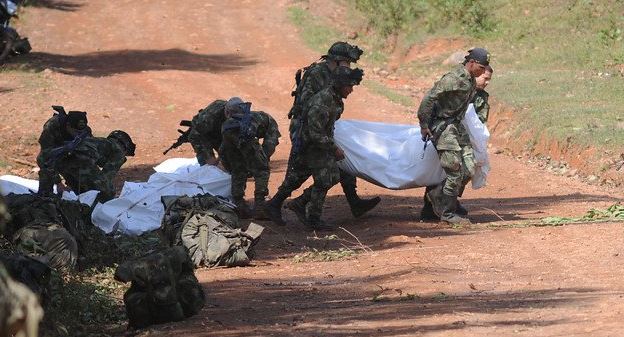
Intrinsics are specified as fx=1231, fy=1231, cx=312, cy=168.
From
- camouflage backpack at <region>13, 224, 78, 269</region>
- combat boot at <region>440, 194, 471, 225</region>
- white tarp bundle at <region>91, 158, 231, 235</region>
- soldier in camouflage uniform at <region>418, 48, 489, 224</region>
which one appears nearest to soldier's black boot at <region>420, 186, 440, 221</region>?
combat boot at <region>440, 194, 471, 225</region>

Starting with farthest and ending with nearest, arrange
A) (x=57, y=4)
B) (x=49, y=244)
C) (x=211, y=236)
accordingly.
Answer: (x=57, y=4) → (x=211, y=236) → (x=49, y=244)

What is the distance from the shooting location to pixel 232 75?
22688 mm

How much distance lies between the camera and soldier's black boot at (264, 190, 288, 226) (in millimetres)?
12023

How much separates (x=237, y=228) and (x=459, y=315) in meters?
3.30

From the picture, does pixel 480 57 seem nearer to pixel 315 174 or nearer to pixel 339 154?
pixel 339 154

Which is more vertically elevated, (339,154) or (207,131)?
(339,154)

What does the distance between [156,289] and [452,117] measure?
4999 millimetres

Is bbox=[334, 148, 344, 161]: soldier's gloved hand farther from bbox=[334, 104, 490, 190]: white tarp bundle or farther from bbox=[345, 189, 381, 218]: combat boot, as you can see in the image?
bbox=[345, 189, 381, 218]: combat boot

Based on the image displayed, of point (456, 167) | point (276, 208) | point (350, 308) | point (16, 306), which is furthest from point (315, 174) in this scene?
point (16, 306)

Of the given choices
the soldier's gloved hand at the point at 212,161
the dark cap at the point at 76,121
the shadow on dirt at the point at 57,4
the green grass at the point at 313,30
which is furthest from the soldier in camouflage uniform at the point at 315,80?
the shadow on dirt at the point at 57,4

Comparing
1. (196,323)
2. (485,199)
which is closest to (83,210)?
(196,323)

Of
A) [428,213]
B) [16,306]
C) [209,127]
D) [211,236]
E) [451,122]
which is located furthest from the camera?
[209,127]

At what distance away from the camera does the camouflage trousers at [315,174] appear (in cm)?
1164

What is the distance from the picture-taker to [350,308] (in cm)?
782
